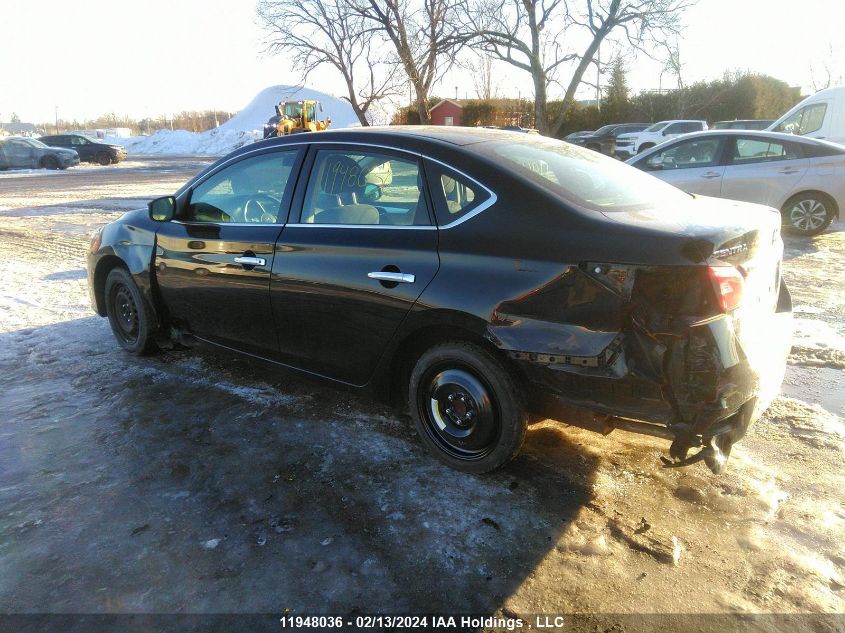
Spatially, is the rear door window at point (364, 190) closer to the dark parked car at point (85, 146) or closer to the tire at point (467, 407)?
Result: the tire at point (467, 407)

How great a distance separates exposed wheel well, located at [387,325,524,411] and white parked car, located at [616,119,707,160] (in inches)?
755

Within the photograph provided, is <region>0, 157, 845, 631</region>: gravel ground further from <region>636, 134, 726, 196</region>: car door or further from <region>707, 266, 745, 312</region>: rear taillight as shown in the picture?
<region>636, 134, 726, 196</region>: car door

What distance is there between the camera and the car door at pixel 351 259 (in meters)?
3.21

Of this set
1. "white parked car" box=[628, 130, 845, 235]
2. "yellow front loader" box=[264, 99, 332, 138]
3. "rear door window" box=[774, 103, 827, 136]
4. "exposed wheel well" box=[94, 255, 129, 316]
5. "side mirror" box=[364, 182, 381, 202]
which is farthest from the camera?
"yellow front loader" box=[264, 99, 332, 138]

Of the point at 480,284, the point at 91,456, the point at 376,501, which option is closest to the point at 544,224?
the point at 480,284

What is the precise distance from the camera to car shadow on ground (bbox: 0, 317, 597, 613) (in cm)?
245

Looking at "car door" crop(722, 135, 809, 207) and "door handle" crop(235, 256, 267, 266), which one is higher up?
"car door" crop(722, 135, 809, 207)

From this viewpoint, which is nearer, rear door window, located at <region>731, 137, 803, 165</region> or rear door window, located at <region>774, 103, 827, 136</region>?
rear door window, located at <region>731, 137, 803, 165</region>

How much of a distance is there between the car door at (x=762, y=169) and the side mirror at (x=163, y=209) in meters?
7.83

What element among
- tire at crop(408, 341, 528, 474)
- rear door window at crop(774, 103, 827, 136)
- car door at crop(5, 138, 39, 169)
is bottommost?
tire at crop(408, 341, 528, 474)

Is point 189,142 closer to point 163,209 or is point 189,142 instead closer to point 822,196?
point 822,196

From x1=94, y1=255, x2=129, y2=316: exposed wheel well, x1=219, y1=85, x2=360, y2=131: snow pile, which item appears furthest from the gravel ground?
x1=219, y1=85, x2=360, y2=131: snow pile

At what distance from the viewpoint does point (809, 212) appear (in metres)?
9.12

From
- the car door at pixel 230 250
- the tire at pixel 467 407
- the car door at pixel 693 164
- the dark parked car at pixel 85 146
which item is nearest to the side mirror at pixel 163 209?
the car door at pixel 230 250
